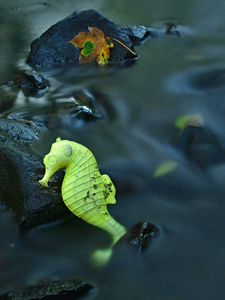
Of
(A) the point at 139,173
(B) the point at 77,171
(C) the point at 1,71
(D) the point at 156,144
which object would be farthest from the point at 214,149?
(C) the point at 1,71

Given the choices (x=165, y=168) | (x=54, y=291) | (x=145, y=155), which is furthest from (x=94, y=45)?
(x=54, y=291)

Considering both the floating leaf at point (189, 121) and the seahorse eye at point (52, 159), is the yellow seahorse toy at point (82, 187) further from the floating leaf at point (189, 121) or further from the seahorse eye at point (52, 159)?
the floating leaf at point (189, 121)

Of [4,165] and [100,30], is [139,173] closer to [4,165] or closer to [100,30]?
[4,165]

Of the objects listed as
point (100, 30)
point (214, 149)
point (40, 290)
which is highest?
point (100, 30)

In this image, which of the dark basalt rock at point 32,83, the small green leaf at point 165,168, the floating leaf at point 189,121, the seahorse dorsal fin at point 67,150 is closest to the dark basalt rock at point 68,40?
the dark basalt rock at point 32,83

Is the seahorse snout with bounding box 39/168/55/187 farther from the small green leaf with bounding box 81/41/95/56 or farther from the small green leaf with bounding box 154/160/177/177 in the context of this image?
the small green leaf with bounding box 81/41/95/56

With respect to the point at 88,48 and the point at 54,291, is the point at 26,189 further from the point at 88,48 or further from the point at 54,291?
the point at 88,48

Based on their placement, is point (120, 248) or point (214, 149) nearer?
point (120, 248)
